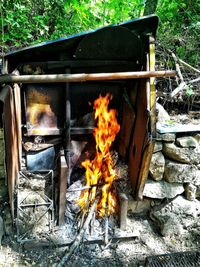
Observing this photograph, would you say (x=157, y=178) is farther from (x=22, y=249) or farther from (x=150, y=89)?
(x=22, y=249)

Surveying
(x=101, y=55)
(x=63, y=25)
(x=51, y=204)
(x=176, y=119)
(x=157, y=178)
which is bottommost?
(x=51, y=204)

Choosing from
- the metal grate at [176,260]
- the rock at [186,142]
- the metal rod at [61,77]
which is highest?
the metal rod at [61,77]

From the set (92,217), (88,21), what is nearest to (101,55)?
(92,217)

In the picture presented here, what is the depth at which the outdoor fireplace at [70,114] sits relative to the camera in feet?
9.09

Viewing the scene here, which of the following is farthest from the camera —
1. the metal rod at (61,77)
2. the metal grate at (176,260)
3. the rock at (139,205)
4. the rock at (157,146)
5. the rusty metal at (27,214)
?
the rock at (139,205)

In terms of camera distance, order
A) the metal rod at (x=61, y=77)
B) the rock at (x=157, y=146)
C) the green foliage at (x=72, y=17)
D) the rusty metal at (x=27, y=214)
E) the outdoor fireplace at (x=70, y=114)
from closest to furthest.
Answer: the metal rod at (x=61, y=77), the outdoor fireplace at (x=70, y=114), the rusty metal at (x=27, y=214), the rock at (x=157, y=146), the green foliage at (x=72, y=17)

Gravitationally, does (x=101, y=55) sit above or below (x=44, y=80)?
above

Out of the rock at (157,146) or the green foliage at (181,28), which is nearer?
the rock at (157,146)

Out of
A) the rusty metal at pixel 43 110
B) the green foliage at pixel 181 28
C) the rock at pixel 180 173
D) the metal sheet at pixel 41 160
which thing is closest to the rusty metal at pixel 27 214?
the metal sheet at pixel 41 160

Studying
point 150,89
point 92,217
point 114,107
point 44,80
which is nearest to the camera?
point 44,80

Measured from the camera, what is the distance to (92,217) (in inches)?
128

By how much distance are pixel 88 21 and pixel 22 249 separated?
4.33 meters

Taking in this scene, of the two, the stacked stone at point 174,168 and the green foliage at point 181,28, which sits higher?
A: the green foliage at point 181,28

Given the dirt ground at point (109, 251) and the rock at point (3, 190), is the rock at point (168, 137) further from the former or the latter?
the rock at point (3, 190)
